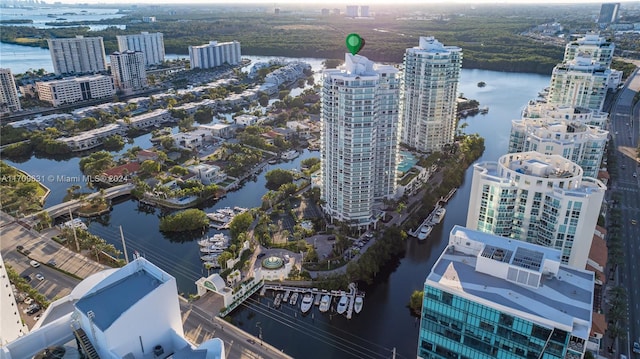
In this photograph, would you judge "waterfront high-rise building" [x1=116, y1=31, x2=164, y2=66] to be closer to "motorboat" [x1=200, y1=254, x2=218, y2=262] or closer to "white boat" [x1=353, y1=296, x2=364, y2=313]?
"motorboat" [x1=200, y1=254, x2=218, y2=262]

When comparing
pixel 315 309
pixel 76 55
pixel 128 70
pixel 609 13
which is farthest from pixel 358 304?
pixel 609 13

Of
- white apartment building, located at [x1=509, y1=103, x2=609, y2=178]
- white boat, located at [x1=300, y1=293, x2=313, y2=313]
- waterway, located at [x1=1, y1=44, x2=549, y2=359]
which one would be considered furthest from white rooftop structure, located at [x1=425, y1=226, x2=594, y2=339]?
white apartment building, located at [x1=509, y1=103, x2=609, y2=178]

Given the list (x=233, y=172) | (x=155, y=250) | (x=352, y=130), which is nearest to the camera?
(x=352, y=130)

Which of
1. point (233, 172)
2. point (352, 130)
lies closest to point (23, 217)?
point (233, 172)

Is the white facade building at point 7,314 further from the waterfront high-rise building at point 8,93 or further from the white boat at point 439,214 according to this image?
the waterfront high-rise building at point 8,93

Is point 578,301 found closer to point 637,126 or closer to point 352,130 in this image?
point 352,130
